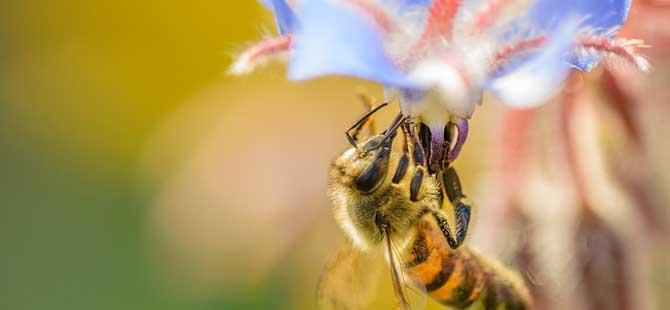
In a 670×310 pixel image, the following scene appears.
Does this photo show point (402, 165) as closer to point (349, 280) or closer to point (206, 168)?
point (349, 280)

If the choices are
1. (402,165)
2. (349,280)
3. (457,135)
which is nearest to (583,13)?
(457,135)

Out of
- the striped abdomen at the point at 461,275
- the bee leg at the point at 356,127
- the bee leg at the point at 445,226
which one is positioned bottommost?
the striped abdomen at the point at 461,275

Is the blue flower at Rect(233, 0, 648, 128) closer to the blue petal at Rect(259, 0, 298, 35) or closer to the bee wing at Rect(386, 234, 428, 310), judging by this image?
the blue petal at Rect(259, 0, 298, 35)

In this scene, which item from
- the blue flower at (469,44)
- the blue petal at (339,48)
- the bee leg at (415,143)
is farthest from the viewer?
the bee leg at (415,143)

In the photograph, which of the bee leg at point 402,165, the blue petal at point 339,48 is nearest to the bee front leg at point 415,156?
the bee leg at point 402,165

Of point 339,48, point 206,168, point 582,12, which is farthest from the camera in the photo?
point 206,168

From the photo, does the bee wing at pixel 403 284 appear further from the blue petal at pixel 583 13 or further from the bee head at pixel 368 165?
the blue petal at pixel 583 13
